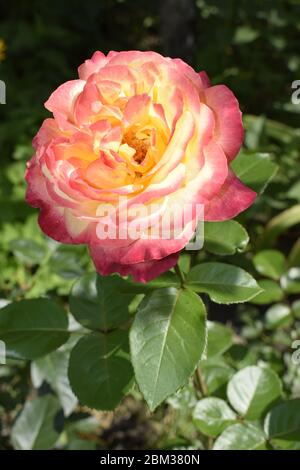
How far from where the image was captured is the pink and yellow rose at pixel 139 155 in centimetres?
66

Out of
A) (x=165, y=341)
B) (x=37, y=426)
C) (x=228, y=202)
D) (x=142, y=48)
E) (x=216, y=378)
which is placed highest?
(x=228, y=202)

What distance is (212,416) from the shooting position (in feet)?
Result: 3.18

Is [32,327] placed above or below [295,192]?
above

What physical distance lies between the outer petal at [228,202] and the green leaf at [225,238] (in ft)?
0.45

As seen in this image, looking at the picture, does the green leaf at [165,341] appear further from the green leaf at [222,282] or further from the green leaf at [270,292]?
the green leaf at [270,292]

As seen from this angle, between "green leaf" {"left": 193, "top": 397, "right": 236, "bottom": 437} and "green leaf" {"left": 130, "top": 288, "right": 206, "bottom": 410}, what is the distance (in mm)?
273

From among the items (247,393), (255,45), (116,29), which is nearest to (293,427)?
(247,393)

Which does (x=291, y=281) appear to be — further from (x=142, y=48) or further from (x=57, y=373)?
(x=142, y=48)

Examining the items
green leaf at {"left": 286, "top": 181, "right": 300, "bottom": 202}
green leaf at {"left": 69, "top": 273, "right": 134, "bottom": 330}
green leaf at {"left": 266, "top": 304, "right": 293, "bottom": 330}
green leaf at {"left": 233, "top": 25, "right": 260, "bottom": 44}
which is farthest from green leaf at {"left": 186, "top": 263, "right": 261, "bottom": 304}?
green leaf at {"left": 233, "top": 25, "right": 260, "bottom": 44}

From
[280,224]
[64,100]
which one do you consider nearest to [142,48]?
[280,224]

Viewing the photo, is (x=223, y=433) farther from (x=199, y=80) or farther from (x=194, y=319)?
(x=199, y=80)

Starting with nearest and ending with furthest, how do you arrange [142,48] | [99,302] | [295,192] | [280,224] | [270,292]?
[99,302], [270,292], [280,224], [295,192], [142,48]

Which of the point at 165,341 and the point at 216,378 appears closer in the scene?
the point at 165,341

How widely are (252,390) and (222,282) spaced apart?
28 centimetres
